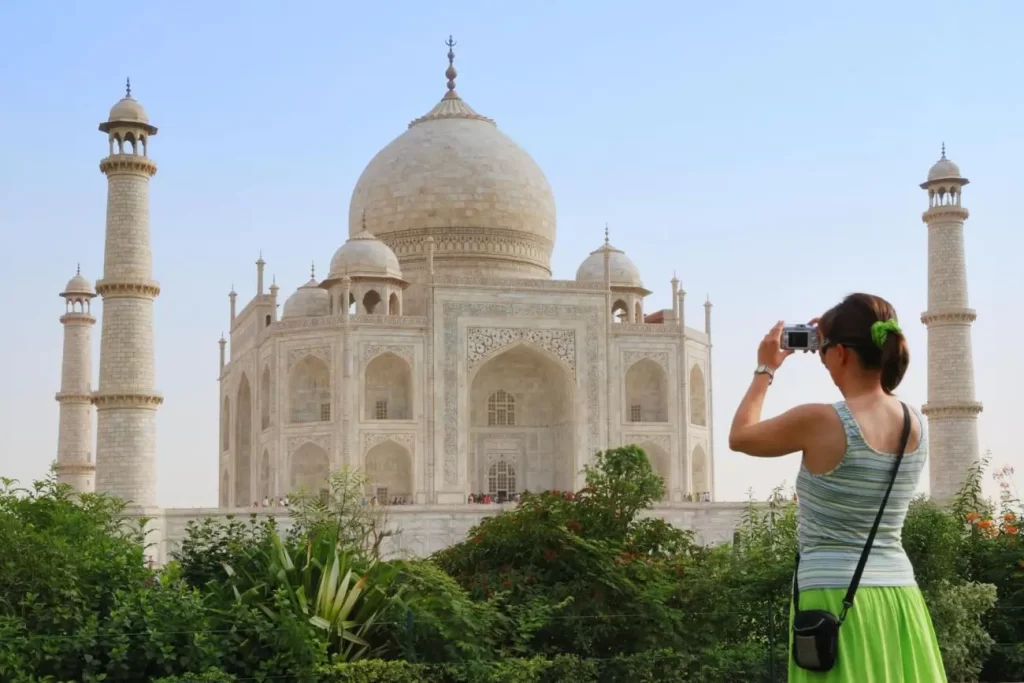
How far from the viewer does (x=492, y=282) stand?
94.7 feet

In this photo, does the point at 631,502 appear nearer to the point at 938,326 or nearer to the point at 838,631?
the point at 838,631

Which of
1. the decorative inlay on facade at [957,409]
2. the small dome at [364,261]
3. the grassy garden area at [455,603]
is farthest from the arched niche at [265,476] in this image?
the grassy garden area at [455,603]

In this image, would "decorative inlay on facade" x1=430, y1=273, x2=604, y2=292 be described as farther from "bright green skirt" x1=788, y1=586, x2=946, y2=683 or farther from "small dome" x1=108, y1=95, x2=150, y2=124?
"bright green skirt" x1=788, y1=586, x2=946, y2=683

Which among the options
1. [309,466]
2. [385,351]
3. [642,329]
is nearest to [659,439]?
[642,329]

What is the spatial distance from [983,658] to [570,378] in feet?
62.4

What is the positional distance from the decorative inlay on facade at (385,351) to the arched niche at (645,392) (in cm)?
463

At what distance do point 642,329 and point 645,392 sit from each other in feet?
4.40

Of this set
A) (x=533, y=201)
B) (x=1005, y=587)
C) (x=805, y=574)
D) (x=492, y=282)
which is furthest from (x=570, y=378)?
(x=805, y=574)

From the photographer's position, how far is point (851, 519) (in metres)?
3.02

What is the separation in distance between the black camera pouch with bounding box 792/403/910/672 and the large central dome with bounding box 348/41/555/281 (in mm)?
28865

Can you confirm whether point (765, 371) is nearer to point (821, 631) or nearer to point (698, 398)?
point (821, 631)

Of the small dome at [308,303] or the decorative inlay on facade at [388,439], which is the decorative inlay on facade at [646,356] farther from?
the small dome at [308,303]

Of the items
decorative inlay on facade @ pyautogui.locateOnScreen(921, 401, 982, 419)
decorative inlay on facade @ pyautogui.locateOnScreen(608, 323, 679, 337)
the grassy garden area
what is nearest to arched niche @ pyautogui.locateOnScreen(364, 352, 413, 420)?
decorative inlay on facade @ pyautogui.locateOnScreen(608, 323, 679, 337)

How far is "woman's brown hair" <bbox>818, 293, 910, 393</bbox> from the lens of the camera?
3082mm
